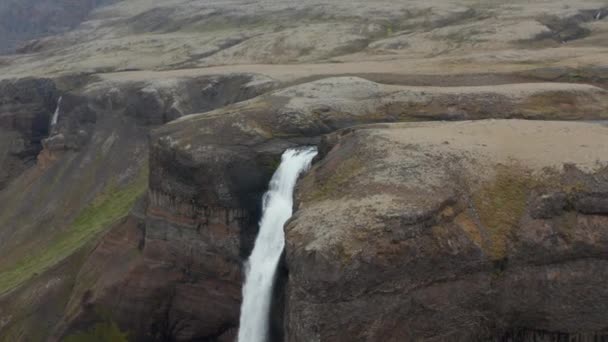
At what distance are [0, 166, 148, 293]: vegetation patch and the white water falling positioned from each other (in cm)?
2151

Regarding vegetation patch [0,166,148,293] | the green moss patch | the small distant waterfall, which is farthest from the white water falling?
the small distant waterfall

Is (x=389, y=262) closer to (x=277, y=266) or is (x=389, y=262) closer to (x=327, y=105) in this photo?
(x=277, y=266)

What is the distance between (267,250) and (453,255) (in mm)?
11011

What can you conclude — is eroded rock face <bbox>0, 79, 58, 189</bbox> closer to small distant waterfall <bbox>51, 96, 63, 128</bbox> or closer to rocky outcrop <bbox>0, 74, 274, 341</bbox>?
rocky outcrop <bbox>0, 74, 274, 341</bbox>

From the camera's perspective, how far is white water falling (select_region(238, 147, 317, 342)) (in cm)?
3162

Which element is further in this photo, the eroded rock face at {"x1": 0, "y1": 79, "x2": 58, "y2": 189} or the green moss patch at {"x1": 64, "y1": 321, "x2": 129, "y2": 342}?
the eroded rock face at {"x1": 0, "y1": 79, "x2": 58, "y2": 189}

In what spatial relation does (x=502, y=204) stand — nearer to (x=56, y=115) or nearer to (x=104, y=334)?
(x=104, y=334)

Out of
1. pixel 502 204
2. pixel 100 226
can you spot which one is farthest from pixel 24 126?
pixel 502 204

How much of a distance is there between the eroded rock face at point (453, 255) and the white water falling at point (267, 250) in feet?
15.9

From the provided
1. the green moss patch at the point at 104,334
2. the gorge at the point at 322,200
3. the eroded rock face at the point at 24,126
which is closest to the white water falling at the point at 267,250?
the gorge at the point at 322,200

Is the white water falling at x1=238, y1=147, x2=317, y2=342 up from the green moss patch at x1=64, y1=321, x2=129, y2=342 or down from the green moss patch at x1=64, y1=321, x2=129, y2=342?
up

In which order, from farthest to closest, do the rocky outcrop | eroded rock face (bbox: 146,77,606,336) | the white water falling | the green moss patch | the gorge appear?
the green moss patch
the rocky outcrop
eroded rock face (bbox: 146,77,606,336)
the white water falling
the gorge

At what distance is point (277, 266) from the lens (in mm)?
31234

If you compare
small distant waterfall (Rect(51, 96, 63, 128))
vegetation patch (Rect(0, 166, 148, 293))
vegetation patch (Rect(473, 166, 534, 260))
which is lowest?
vegetation patch (Rect(0, 166, 148, 293))
